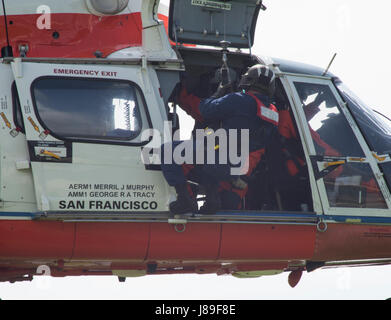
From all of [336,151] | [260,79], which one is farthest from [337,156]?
[260,79]

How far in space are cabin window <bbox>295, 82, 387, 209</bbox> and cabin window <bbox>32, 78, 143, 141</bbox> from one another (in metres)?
1.83

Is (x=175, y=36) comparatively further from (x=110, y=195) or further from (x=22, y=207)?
(x=22, y=207)

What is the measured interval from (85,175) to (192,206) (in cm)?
101

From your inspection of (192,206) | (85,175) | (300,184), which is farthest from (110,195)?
(300,184)

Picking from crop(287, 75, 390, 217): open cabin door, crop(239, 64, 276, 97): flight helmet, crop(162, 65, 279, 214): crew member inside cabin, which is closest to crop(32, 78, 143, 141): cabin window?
crop(162, 65, 279, 214): crew member inside cabin

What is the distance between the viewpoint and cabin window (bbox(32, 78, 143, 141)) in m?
6.96

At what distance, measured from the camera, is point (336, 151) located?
777 centimetres

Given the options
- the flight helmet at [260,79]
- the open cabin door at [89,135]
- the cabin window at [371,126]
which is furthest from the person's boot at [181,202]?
the cabin window at [371,126]

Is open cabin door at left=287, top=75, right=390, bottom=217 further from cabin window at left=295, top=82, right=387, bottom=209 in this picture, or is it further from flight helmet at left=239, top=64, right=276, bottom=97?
flight helmet at left=239, top=64, right=276, bottom=97

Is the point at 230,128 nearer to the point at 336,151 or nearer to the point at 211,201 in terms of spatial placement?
the point at 211,201

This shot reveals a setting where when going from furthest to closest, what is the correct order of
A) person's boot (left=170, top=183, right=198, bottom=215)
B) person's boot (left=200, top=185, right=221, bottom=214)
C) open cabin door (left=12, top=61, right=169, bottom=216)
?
person's boot (left=200, top=185, right=221, bottom=214)
person's boot (left=170, top=183, right=198, bottom=215)
open cabin door (left=12, top=61, right=169, bottom=216)

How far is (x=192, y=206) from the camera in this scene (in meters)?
6.99

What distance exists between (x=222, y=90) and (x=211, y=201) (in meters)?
1.14

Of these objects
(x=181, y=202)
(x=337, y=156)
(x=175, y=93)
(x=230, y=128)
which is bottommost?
(x=181, y=202)
